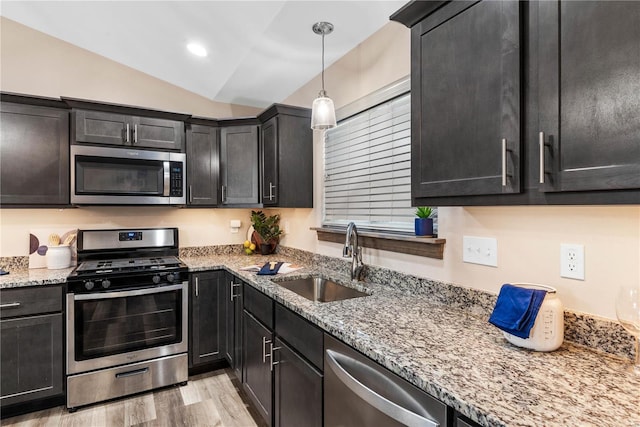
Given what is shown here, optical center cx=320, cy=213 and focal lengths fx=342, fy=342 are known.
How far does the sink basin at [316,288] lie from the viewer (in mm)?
2232

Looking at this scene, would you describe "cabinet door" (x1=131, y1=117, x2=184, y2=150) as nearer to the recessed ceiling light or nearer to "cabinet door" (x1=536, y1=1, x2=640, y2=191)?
the recessed ceiling light

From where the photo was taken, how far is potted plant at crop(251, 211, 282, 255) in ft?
11.2

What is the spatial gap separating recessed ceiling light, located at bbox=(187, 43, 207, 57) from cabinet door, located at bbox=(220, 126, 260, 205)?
71cm

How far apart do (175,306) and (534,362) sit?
243 centimetres

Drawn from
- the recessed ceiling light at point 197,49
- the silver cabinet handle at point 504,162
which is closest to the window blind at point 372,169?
the silver cabinet handle at point 504,162

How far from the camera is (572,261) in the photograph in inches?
45.9

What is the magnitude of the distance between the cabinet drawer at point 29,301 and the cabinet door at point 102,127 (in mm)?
1127

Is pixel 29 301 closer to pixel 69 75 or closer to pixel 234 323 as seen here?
pixel 234 323

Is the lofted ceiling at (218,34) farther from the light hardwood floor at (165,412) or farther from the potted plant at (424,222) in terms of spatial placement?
the light hardwood floor at (165,412)

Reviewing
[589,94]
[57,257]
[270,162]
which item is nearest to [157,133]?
[270,162]

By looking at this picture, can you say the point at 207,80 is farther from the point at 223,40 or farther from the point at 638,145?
the point at 638,145

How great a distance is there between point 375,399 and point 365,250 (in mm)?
1222

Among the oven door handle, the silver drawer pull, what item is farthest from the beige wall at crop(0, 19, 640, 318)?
the silver drawer pull

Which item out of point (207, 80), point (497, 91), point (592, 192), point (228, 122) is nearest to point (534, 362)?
point (592, 192)
